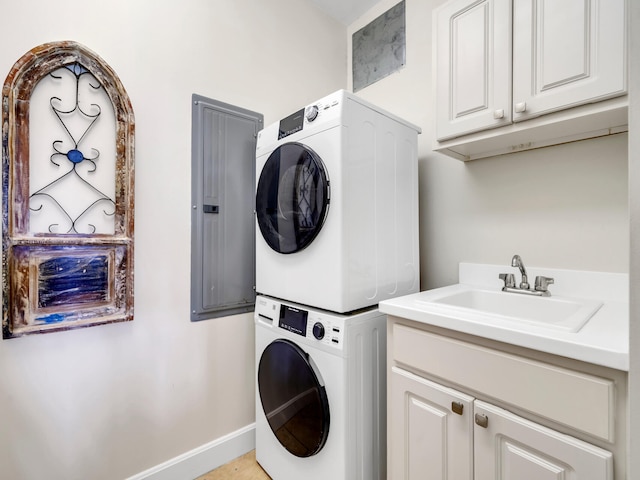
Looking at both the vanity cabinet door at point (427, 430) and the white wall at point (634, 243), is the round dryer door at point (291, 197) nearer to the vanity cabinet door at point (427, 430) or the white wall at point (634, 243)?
the vanity cabinet door at point (427, 430)

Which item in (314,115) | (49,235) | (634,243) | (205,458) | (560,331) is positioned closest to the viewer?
(634,243)

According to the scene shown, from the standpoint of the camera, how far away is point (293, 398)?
1.41 metres

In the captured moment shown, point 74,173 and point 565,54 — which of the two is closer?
point 565,54

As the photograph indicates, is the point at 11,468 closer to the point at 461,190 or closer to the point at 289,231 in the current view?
the point at 289,231

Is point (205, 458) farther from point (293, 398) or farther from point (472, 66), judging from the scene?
point (472, 66)

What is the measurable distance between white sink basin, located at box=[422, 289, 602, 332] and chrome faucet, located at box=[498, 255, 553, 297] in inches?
1.2

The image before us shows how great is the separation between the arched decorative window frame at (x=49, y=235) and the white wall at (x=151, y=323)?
0.06 meters

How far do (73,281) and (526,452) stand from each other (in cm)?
172

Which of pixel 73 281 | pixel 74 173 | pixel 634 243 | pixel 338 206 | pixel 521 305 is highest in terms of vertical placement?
pixel 74 173

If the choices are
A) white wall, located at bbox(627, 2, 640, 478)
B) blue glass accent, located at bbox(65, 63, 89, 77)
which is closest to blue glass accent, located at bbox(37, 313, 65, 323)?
blue glass accent, located at bbox(65, 63, 89, 77)

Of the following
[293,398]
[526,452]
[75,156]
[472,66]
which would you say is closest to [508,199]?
[472,66]

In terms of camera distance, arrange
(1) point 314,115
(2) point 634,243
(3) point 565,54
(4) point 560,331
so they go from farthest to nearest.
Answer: (1) point 314,115, (3) point 565,54, (4) point 560,331, (2) point 634,243

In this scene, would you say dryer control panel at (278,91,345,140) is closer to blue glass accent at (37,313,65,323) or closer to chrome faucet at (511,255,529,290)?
chrome faucet at (511,255,529,290)

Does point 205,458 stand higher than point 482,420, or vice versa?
point 482,420
